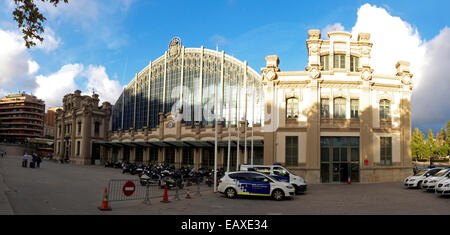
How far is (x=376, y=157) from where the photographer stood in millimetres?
28781

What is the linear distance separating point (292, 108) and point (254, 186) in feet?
45.9

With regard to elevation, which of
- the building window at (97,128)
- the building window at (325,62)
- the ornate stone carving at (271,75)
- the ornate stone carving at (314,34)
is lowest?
the building window at (97,128)

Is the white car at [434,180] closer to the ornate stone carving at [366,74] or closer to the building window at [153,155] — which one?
the ornate stone carving at [366,74]

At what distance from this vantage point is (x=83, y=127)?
189 ft

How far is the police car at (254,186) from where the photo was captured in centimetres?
1661

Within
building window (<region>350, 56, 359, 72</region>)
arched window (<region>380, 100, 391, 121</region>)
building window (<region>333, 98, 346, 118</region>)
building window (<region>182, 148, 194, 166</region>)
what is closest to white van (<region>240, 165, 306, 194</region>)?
building window (<region>333, 98, 346, 118</region>)

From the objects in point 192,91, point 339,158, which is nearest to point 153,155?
point 192,91

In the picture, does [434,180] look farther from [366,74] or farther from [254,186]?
[254,186]

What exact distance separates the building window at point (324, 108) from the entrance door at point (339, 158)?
2.10 meters

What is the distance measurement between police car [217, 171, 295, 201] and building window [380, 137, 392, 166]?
1622 centimetres

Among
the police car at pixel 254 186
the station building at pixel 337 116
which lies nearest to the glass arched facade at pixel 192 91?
the station building at pixel 337 116

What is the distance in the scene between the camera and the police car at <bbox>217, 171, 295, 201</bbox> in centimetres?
1661
